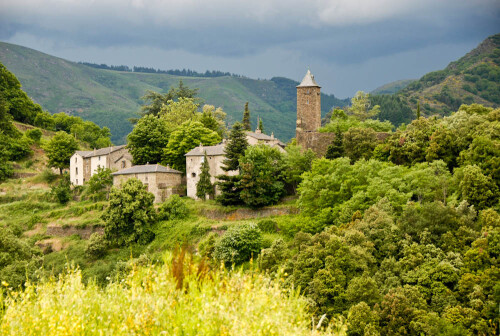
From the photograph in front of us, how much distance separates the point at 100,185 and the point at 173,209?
12.3 metres

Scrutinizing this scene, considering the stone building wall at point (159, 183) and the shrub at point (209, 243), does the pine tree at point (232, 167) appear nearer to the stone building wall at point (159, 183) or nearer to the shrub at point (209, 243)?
the shrub at point (209, 243)

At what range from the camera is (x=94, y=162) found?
66250mm

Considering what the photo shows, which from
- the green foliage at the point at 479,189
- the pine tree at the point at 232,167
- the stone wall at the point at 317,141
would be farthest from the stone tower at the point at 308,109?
the green foliage at the point at 479,189

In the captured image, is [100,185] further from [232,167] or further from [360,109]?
[360,109]

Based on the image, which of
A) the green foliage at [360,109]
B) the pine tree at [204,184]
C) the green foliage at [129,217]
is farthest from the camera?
the green foliage at [360,109]

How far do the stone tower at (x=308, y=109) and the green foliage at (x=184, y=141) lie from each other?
9.95 meters

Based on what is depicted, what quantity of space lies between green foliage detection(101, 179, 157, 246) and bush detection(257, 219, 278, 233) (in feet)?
34.6

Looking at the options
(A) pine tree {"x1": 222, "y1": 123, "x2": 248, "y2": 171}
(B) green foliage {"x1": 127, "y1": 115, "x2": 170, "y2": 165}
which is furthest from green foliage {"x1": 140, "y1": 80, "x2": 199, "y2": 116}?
(A) pine tree {"x1": 222, "y1": 123, "x2": 248, "y2": 171}

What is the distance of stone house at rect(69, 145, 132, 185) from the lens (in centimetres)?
6506

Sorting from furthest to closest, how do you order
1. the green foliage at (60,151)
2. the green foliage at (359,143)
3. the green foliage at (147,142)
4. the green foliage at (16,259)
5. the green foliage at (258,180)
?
1. the green foliage at (60,151)
2. the green foliage at (147,142)
3. the green foliage at (359,143)
4. the green foliage at (258,180)
5. the green foliage at (16,259)

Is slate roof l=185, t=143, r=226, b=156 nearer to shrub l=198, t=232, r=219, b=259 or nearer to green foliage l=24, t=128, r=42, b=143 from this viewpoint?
shrub l=198, t=232, r=219, b=259

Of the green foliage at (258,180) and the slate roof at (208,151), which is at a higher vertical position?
the slate roof at (208,151)

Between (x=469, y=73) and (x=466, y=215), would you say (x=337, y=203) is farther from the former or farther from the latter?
(x=469, y=73)

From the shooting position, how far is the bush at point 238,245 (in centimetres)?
4225
